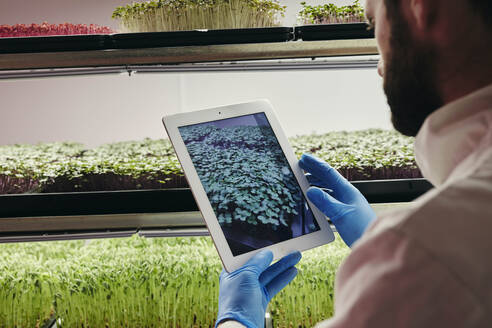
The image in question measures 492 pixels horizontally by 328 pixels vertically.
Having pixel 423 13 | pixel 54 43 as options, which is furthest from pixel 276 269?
pixel 54 43

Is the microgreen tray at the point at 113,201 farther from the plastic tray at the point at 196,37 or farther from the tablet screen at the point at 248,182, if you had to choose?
the plastic tray at the point at 196,37

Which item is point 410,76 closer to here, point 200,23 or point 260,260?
point 260,260

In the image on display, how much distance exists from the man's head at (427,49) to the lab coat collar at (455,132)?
6 centimetres

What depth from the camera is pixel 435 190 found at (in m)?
0.44

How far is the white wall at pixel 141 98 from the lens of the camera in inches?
107

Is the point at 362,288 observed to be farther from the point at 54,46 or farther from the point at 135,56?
the point at 54,46

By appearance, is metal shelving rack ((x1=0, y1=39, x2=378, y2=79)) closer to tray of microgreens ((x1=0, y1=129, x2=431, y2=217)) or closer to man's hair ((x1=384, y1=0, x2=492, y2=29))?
tray of microgreens ((x1=0, y1=129, x2=431, y2=217))

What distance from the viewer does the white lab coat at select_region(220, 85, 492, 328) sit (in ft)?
1.22

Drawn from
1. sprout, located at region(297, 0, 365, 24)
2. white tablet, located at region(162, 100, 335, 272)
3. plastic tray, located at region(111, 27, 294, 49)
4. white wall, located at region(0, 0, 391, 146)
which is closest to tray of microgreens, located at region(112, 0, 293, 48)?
plastic tray, located at region(111, 27, 294, 49)

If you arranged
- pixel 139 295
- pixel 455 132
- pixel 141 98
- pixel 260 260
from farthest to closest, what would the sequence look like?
pixel 141 98, pixel 139 295, pixel 260 260, pixel 455 132

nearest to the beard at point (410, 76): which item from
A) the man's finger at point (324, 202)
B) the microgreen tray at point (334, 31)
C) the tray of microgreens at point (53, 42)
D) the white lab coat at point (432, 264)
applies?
the white lab coat at point (432, 264)

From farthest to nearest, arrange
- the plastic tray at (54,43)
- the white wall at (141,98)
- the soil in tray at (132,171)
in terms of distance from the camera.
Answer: the white wall at (141,98), the soil in tray at (132,171), the plastic tray at (54,43)

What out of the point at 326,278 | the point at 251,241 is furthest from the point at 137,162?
the point at 326,278

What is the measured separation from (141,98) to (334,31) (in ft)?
6.60
